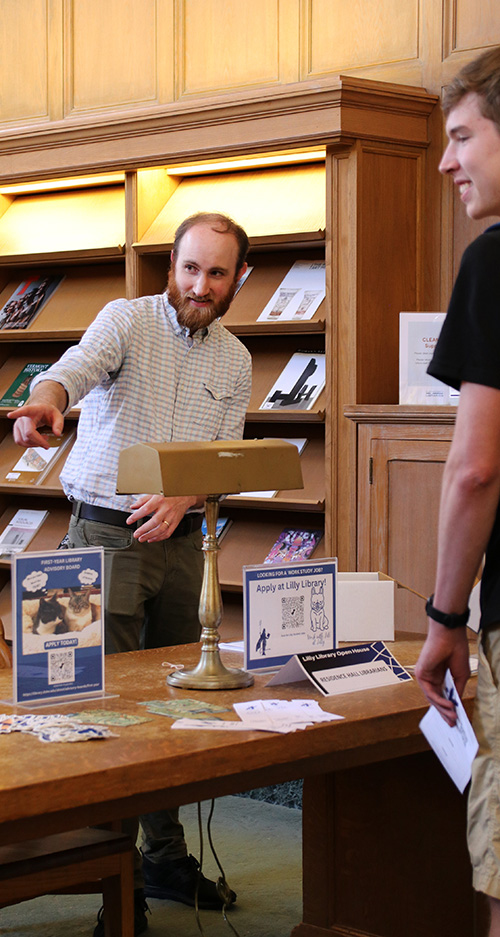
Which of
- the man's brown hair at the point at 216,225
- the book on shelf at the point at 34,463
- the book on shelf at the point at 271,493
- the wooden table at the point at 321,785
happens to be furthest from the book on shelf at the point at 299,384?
the wooden table at the point at 321,785

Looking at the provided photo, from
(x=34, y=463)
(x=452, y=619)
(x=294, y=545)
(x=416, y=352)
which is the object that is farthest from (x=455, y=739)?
(x=34, y=463)

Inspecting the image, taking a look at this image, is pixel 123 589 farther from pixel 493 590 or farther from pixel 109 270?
pixel 109 270

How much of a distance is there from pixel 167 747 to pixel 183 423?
137 centimetres

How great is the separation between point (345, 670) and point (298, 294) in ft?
7.93

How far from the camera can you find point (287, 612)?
88.2 inches

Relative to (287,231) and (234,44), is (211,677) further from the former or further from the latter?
(234,44)

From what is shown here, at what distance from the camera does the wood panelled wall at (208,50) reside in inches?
167

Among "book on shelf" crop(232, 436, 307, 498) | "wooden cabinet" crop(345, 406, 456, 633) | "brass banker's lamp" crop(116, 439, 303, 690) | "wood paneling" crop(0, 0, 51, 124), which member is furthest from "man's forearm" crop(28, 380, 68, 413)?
"wood paneling" crop(0, 0, 51, 124)

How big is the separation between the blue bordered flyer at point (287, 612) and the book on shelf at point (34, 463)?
9.21 ft

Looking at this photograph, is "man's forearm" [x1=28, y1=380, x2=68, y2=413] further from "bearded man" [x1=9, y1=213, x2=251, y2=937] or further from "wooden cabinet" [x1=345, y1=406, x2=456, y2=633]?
"wooden cabinet" [x1=345, y1=406, x2=456, y2=633]

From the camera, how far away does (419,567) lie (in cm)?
377

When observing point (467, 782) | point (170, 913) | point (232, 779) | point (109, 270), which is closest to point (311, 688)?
point (232, 779)

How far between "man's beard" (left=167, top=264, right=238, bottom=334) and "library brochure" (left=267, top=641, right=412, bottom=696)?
107 centimetres

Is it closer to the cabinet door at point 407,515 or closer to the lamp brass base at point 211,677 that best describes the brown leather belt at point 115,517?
the lamp brass base at point 211,677
